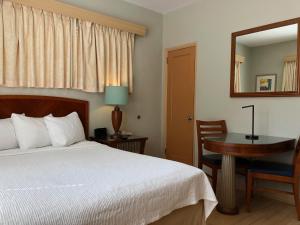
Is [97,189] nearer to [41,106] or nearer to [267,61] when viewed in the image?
[41,106]

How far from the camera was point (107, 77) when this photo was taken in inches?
143

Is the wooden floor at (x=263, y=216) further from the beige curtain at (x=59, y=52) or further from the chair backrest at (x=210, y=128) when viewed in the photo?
the beige curtain at (x=59, y=52)

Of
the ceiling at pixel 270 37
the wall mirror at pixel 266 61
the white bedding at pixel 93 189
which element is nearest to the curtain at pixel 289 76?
the wall mirror at pixel 266 61

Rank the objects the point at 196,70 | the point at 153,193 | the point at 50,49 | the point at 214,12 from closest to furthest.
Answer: the point at 153,193, the point at 50,49, the point at 214,12, the point at 196,70

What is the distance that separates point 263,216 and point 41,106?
111 inches

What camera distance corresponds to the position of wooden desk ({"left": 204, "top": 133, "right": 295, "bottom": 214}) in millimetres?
2430

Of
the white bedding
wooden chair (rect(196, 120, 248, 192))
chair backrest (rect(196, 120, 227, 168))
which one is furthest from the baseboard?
the white bedding

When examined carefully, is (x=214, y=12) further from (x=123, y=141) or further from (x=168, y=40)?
(x=123, y=141)

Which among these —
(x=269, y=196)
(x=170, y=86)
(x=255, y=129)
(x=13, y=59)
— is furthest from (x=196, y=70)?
(x=13, y=59)

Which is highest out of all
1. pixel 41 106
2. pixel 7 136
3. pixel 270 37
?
pixel 270 37

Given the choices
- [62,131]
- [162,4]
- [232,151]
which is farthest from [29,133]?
[162,4]

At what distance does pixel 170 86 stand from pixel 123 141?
1522mm

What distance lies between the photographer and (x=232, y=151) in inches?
97.2

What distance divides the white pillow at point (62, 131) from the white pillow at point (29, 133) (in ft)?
0.24
